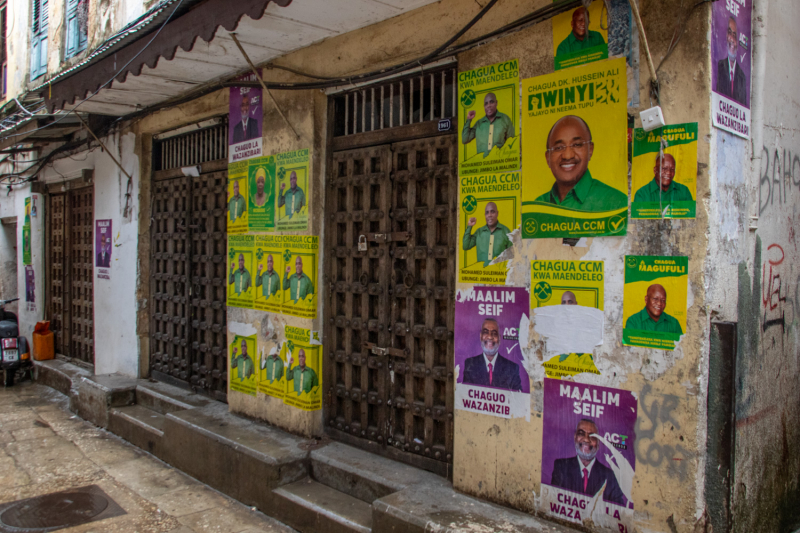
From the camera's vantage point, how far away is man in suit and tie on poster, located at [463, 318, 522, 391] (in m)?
3.41

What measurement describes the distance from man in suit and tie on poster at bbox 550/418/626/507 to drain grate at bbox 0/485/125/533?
351 centimetres

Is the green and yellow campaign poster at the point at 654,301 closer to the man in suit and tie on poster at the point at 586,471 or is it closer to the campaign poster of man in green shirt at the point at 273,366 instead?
the man in suit and tie on poster at the point at 586,471

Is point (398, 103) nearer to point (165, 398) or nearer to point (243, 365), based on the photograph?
point (243, 365)

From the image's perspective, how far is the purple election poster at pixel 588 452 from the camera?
292cm

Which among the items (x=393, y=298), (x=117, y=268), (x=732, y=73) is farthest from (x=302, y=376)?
(x=117, y=268)

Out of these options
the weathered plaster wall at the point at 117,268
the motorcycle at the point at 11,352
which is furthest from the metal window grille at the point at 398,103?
the motorcycle at the point at 11,352

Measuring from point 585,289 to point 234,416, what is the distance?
379cm

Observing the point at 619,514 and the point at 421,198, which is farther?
the point at 421,198

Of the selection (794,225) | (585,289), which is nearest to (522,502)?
(585,289)

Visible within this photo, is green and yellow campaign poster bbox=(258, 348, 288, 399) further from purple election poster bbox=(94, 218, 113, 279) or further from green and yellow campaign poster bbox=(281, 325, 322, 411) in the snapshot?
purple election poster bbox=(94, 218, 113, 279)

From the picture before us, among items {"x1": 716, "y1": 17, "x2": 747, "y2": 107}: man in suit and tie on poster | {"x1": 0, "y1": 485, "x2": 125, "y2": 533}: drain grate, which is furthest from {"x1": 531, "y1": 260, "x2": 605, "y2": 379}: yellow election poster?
{"x1": 0, "y1": 485, "x2": 125, "y2": 533}: drain grate

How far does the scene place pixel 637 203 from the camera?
289 centimetres

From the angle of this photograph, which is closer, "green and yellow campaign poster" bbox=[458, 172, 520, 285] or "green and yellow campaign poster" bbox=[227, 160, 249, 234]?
"green and yellow campaign poster" bbox=[458, 172, 520, 285]

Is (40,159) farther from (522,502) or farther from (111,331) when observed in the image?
(522,502)
